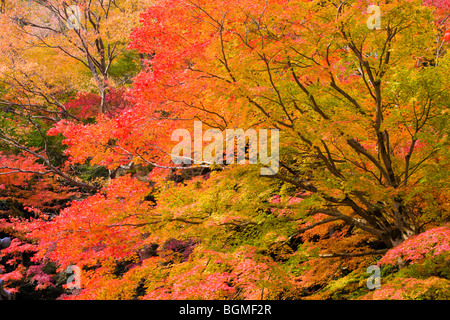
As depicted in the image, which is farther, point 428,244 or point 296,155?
point 296,155

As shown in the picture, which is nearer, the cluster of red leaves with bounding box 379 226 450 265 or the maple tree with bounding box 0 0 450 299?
the cluster of red leaves with bounding box 379 226 450 265

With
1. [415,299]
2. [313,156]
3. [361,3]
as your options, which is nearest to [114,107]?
[313,156]

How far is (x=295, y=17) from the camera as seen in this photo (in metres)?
4.76

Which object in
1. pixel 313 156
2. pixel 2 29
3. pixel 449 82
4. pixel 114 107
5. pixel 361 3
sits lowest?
pixel 313 156

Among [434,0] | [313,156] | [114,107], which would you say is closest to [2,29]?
[114,107]

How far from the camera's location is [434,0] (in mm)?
Answer: 11883

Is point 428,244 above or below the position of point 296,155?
below

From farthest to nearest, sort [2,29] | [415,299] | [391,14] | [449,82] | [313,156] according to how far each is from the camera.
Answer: [2,29] → [313,156] → [449,82] → [391,14] → [415,299]

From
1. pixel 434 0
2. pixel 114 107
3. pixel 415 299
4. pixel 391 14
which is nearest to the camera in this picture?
pixel 415 299

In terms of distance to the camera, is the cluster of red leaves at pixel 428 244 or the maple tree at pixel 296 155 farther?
the maple tree at pixel 296 155

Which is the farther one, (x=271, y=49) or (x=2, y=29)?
(x=2, y=29)
